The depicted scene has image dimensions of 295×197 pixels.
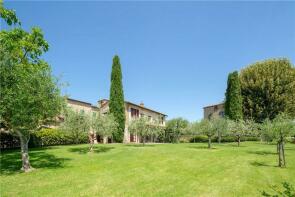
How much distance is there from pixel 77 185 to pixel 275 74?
4234cm

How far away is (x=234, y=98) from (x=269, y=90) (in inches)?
243

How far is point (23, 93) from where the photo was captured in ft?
50.5

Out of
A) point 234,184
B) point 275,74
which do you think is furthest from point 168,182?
point 275,74

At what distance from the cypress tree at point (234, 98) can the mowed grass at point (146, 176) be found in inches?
951

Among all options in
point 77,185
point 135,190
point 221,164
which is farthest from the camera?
point 221,164

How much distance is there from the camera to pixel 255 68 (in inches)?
1838

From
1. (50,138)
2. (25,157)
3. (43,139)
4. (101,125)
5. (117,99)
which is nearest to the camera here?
(25,157)

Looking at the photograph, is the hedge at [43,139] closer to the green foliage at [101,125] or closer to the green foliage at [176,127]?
the green foliage at [101,125]

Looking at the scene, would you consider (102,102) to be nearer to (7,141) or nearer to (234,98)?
(7,141)

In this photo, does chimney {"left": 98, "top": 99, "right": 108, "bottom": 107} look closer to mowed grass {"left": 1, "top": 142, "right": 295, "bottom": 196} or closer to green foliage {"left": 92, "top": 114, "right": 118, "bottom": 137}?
green foliage {"left": 92, "top": 114, "right": 118, "bottom": 137}

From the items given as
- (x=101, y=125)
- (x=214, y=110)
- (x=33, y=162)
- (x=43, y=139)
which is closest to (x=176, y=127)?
(x=214, y=110)

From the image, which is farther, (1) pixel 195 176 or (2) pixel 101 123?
(2) pixel 101 123

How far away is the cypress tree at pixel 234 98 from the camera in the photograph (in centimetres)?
4391

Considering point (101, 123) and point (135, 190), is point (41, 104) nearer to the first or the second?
point (135, 190)
